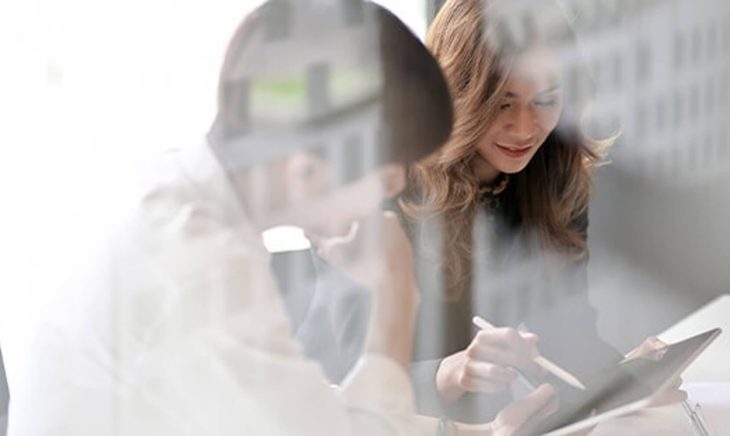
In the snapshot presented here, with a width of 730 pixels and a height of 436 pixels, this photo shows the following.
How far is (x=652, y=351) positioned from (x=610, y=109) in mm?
244

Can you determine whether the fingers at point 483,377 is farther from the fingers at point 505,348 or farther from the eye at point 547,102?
the eye at point 547,102

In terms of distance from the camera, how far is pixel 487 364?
950 mm

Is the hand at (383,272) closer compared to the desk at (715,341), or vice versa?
the hand at (383,272)

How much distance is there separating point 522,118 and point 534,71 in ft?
0.15

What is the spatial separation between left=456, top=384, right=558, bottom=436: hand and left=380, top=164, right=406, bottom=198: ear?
0.23 m

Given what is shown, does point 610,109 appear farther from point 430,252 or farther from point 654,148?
point 430,252

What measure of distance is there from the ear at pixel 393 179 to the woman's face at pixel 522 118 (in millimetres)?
76

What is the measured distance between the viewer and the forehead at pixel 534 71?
0.95m

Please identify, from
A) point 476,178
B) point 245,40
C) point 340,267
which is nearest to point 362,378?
point 340,267

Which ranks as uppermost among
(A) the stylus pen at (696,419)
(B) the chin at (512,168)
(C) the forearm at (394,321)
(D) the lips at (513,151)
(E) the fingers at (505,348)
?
(D) the lips at (513,151)

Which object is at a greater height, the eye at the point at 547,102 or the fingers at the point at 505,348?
the eye at the point at 547,102

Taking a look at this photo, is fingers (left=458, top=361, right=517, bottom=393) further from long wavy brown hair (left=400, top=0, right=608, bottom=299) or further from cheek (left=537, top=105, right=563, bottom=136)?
cheek (left=537, top=105, right=563, bottom=136)

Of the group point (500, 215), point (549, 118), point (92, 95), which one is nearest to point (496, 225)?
point (500, 215)

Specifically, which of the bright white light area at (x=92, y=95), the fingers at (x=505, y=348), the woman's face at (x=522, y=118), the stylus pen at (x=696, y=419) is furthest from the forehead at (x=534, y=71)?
the stylus pen at (x=696, y=419)
